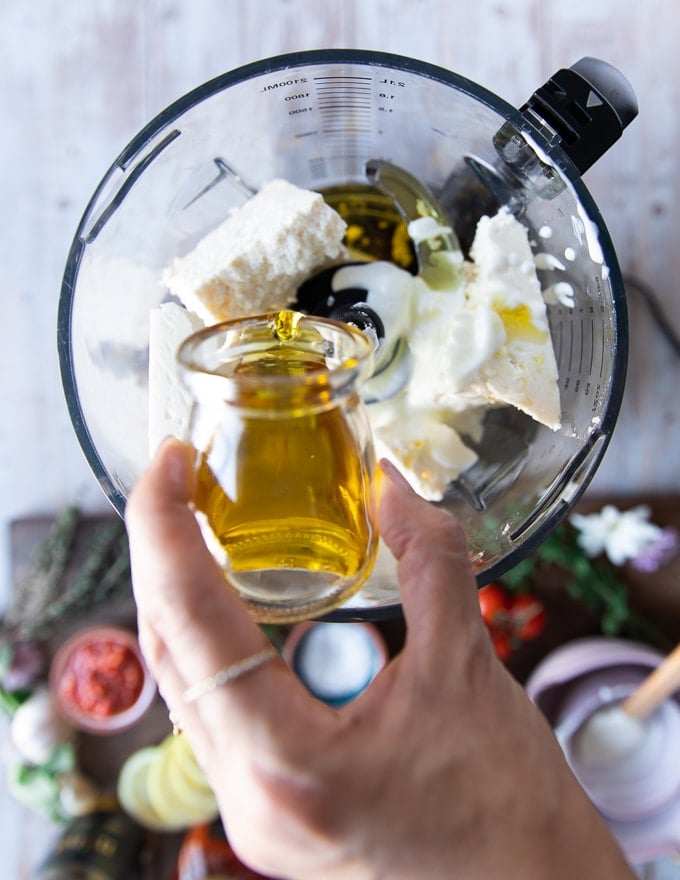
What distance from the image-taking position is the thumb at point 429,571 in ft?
1.56

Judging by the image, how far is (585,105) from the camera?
0.66m

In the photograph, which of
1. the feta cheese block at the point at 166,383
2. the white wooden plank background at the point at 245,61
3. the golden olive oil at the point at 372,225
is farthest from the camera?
the white wooden plank background at the point at 245,61

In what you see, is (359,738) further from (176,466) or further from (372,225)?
(372,225)

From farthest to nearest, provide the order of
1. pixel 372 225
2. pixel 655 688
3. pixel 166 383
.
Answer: pixel 655 688 < pixel 372 225 < pixel 166 383

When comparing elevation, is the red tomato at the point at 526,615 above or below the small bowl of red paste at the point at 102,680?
above

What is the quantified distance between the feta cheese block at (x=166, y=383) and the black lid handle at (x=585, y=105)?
1.23 feet

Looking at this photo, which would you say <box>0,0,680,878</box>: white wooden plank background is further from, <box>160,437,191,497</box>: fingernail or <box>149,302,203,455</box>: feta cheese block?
<box>160,437,191,497</box>: fingernail

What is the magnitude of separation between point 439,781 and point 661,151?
0.91 metres

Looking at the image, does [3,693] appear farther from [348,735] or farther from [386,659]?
[348,735]

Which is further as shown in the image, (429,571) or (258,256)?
(258,256)

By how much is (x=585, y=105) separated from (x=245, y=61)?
21.2 inches

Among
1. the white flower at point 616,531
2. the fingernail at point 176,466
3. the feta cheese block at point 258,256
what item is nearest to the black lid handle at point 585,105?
the feta cheese block at point 258,256

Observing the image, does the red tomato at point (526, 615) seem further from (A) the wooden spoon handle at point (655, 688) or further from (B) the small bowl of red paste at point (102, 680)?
(B) the small bowl of red paste at point (102, 680)

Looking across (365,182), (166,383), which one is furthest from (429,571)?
(365,182)
